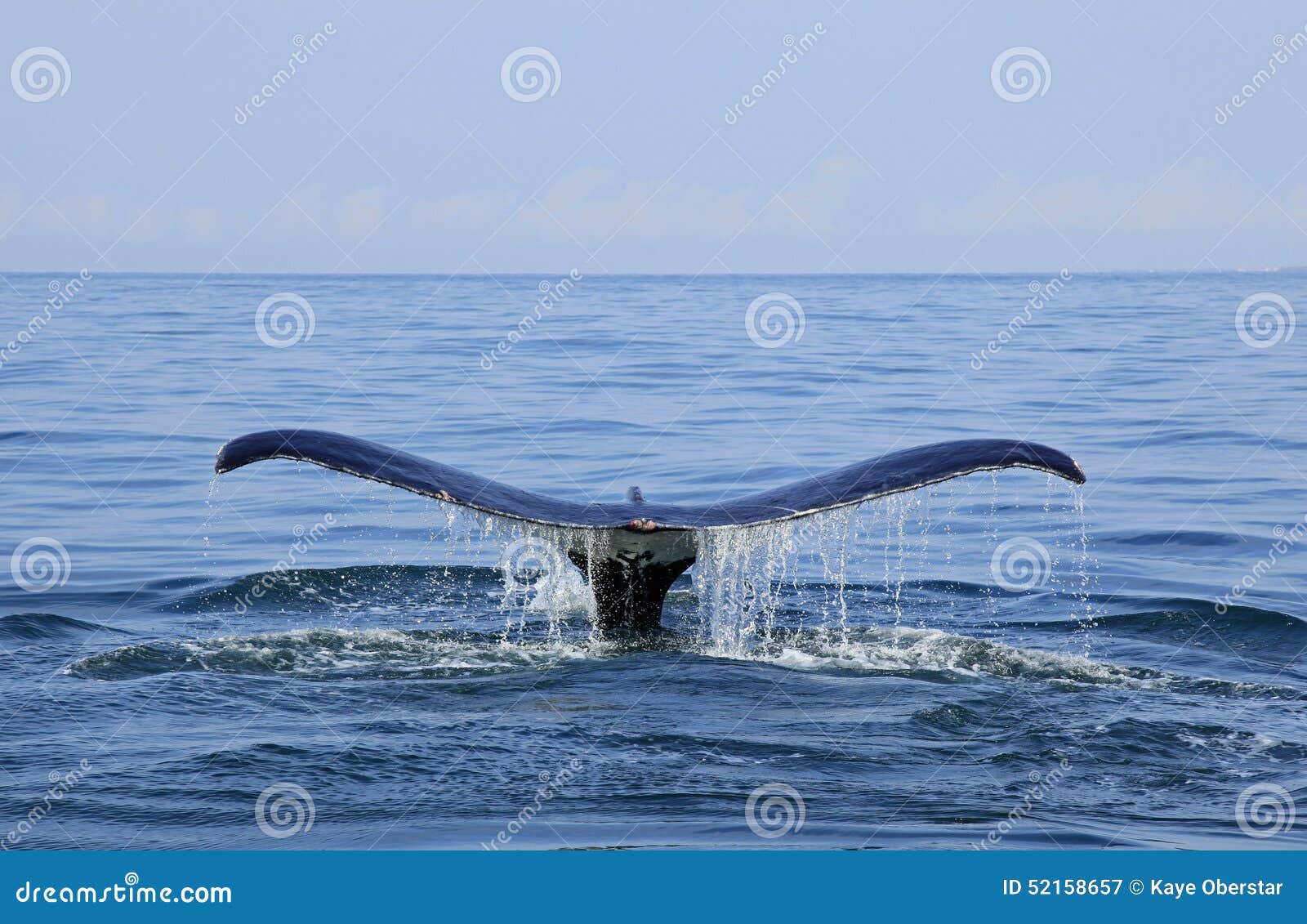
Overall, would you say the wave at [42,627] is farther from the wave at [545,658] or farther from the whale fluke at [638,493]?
the whale fluke at [638,493]

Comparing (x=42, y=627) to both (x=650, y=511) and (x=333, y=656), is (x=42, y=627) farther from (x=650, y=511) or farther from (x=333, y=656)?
(x=650, y=511)

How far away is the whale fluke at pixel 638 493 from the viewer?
256 inches

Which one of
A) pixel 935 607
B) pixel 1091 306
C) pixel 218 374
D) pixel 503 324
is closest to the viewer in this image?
pixel 935 607

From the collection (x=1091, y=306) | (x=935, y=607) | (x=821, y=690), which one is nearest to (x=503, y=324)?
(x=1091, y=306)

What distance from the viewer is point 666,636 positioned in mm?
8336

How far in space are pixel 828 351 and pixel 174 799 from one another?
26488 millimetres

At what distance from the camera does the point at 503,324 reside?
37.8m

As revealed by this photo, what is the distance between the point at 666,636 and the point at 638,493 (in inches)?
39.5

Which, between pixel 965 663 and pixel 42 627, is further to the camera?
pixel 42 627

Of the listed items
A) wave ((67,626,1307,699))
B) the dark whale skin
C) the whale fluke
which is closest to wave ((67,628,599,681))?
wave ((67,626,1307,699))

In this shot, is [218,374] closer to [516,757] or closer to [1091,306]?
[516,757]

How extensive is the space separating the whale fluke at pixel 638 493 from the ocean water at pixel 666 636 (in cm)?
19

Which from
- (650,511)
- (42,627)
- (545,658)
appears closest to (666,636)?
(545,658)

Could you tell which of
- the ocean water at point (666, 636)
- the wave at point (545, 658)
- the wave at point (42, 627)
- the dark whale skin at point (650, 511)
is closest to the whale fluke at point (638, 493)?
the dark whale skin at point (650, 511)
